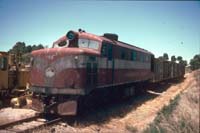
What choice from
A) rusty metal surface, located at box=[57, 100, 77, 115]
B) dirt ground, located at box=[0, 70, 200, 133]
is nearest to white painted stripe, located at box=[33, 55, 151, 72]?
rusty metal surface, located at box=[57, 100, 77, 115]

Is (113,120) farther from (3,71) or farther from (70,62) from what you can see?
(3,71)

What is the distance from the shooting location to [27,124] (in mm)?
10000

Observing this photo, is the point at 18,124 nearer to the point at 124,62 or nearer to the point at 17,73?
the point at 17,73

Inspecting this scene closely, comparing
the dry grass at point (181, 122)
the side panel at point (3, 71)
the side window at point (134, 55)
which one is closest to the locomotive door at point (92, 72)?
the dry grass at point (181, 122)

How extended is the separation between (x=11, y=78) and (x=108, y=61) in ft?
19.3

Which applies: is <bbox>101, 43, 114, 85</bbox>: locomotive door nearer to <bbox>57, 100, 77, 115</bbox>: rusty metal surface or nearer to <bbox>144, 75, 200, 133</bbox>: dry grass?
<bbox>57, 100, 77, 115</bbox>: rusty metal surface

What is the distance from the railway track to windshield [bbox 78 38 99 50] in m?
3.55

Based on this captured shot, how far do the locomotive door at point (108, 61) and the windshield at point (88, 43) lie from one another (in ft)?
1.23


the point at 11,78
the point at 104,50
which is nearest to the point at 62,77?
the point at 104,50

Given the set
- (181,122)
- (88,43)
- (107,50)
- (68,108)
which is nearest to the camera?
(181,122)

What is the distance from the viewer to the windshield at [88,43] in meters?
12.3

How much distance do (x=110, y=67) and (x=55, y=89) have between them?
10.8 feet

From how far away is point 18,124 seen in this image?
9.88 metres

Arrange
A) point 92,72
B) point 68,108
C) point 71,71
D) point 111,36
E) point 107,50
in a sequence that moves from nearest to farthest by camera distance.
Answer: point 68,108 < point 71,71 < point 92,72 < point 107,50 < point 111,36
